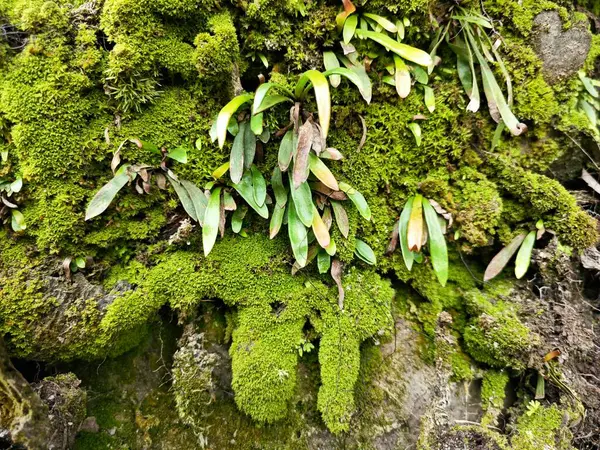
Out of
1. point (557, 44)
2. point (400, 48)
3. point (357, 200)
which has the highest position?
point (557, 44)

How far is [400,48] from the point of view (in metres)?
1.85

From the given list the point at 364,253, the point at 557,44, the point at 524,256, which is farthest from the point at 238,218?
the point at 557,44

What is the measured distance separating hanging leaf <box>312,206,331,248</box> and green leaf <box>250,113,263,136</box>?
48 centimetres

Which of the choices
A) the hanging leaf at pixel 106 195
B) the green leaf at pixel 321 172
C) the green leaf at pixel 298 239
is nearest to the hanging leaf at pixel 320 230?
the green leaf at pixel 298 239

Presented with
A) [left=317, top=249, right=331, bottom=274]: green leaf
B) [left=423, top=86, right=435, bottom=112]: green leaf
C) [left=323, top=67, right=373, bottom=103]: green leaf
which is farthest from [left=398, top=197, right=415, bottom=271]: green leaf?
[left=323, top=67, right=373, bottom=103]: green leaf

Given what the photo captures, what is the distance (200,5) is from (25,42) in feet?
2.77

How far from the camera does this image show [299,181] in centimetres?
159

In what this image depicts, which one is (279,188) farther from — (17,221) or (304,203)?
(17,221)

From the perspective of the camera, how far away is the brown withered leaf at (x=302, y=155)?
1593mm

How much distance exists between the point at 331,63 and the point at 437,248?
1.19 meters

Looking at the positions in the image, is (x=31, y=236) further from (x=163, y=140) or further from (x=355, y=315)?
(x=355, y=315)

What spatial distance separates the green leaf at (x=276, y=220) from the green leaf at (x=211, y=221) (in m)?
0.28

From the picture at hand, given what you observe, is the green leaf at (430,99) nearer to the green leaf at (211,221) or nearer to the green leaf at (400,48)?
the green leaf at (400,48)

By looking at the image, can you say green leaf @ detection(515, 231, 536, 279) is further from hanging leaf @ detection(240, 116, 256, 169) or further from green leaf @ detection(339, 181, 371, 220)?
hanging leaf @ detection(240, 116, 256, 169)
